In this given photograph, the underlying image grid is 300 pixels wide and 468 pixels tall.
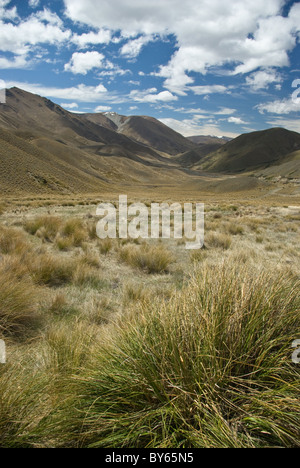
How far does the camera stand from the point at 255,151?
570ft

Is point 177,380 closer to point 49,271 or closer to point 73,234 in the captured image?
point 49,271

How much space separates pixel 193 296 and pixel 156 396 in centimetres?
88

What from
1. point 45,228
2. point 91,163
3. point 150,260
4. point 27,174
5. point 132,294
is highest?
point 91,163

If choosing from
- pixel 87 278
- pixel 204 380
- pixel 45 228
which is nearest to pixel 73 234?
pixel 45 228

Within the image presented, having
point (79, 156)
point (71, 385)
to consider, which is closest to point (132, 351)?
point (71, 385)

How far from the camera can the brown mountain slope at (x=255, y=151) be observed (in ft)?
540

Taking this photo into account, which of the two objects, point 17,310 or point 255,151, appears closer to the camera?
point 17,310

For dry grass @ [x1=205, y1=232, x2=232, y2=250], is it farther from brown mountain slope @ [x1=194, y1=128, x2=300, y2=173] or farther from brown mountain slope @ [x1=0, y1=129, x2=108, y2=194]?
brown mountain slope @ [x1=194, y1=128, x2=300, y2=173]

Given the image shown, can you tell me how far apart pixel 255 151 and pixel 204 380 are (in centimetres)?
19382

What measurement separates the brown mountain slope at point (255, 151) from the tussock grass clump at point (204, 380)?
165 meters

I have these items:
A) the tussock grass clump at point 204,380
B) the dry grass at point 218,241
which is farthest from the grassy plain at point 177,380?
the dry grass at point 218,241

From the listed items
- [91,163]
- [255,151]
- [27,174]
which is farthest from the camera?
[255,151]

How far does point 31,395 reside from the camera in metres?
1.75

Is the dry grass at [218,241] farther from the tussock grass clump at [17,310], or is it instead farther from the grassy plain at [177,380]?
the tussock grass clump at [17,310]
